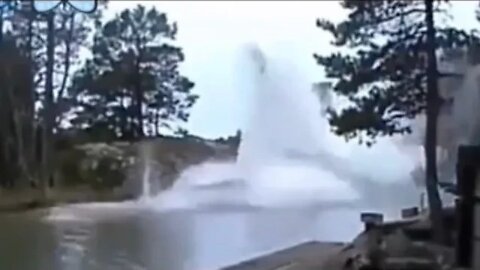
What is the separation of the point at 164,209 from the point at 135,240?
3.13 metres

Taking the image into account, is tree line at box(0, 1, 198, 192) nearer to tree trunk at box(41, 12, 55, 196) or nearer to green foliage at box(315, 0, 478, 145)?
tree trunk at box(41, 12, 55, 196)

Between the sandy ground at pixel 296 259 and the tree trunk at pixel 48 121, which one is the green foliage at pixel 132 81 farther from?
the sandy ground at pixel 296 259

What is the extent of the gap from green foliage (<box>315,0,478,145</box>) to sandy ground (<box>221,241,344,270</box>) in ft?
3.82

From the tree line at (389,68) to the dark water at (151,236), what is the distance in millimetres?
863

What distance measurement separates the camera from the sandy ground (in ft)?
20.2

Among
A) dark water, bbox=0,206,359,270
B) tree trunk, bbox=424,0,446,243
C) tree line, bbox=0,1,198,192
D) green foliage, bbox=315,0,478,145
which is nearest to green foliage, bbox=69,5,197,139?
tree line, bbox=0,1,198,192

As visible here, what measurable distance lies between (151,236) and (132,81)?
10.3ft

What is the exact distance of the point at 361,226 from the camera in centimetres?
837

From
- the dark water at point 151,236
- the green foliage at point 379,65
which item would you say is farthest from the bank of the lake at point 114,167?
the green foliage at point 379,65

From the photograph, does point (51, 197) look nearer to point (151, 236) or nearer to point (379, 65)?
point (151, 236)

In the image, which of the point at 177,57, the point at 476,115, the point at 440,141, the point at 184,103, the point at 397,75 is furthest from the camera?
the point at 177,57

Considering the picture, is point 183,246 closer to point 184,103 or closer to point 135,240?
point 135,240

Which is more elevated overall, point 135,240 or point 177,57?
point 177,57

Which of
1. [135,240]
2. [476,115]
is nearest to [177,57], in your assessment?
[135,240]
